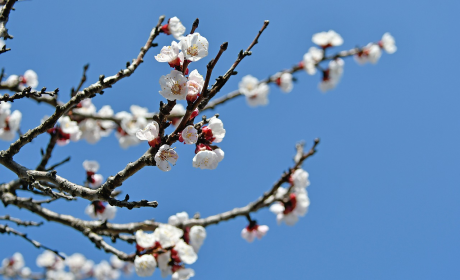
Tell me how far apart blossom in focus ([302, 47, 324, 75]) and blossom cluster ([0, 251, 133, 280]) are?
492 cm

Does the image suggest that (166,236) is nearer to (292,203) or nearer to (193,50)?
(292,203)

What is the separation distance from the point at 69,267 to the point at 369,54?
7.15 metres

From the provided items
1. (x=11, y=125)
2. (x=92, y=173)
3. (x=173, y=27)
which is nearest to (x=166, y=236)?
(x=92, y=173)

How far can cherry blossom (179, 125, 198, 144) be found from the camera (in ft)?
4.97

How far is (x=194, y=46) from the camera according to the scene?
60.4 inches

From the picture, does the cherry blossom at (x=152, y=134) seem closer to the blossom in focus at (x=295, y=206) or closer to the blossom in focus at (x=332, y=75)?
the blossom in focus at (x=295, y=206)

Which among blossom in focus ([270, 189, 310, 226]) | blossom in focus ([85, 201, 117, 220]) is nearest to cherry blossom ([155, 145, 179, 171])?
blossom in focus ([85, 201, 117, 220])

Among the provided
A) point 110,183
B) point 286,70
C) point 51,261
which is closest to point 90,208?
point 110,183

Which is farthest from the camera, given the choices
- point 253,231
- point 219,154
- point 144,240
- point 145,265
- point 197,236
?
point 253,231

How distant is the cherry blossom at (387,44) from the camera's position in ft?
18.7

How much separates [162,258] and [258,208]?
1139mm

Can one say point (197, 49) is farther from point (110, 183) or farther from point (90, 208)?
point (90, 208)

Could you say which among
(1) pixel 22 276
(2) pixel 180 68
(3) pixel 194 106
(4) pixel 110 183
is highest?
(1) pixel 22 276

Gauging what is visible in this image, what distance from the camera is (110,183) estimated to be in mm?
1642
